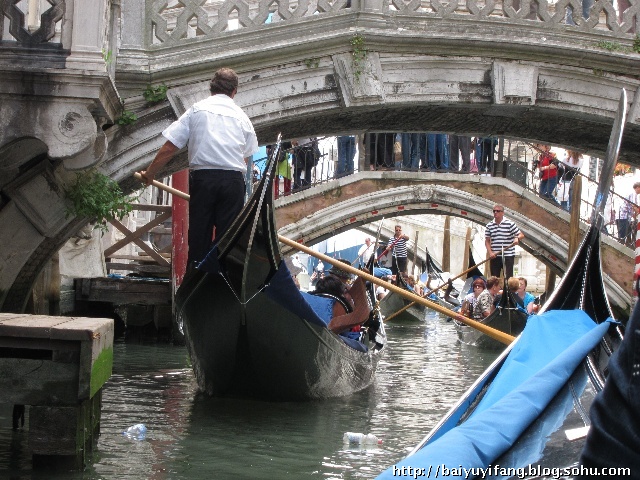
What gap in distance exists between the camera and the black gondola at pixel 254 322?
131 inches

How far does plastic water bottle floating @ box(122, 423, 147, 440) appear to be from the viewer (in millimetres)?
2990

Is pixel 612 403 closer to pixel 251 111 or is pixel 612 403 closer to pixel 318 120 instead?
pixel 251 111

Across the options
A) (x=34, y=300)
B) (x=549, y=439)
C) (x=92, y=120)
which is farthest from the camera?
(x=34, y=300)

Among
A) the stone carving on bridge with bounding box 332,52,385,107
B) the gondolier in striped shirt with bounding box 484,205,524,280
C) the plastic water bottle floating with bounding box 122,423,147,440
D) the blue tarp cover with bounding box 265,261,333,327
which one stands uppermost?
the stone carving on bridge with bounding box 332,52,385,107

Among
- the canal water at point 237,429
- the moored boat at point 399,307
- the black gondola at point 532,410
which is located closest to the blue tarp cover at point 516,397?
the black gondola at point 532,410

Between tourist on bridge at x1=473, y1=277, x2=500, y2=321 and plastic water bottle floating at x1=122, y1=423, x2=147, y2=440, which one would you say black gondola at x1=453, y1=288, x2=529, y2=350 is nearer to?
tourist on bridge at x1=473, y1=277, x2=500, y2=321

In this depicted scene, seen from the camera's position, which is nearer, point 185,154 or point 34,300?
point 185,154

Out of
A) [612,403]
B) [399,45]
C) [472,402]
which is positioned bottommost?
[472,402]

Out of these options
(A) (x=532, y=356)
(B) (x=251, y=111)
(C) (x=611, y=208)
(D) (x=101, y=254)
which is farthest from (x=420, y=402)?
(C) (x=611, y=208)

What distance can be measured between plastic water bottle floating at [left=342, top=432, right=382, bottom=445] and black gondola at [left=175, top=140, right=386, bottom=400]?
500 mm

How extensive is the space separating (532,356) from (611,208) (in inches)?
297

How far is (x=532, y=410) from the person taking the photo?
163 centimetres

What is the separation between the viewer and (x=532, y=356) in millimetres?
2164

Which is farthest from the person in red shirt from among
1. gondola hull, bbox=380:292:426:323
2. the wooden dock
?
the wooden dock
